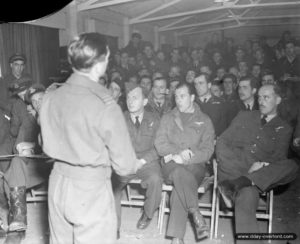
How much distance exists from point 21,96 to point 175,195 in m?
1.91

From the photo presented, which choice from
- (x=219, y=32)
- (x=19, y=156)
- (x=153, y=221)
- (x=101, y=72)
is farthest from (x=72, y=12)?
(x=219, y=32)

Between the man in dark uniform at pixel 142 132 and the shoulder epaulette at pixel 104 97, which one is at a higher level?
the shoulder epaulette at pixel 104 97

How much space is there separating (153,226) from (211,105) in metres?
1.47

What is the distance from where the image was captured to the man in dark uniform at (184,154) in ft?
A: 8.64

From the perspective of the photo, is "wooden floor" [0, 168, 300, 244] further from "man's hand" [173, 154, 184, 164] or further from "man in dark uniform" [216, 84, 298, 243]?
"man's hand" [173, 154, 184, 164]

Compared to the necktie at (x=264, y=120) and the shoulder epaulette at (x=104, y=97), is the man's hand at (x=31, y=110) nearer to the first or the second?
the shoulder epaulette at (x=104, y=97)

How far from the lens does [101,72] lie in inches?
64.9

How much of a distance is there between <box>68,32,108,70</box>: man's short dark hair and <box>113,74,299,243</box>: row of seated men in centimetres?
143

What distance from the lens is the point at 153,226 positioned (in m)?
3.00

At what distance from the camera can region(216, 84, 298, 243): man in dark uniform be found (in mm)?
2498

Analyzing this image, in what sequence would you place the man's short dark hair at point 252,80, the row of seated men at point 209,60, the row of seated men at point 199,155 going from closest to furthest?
the row of seated men at point 199,155, the man's short dark hair at point 252,80, the row of seated men at point 209,60

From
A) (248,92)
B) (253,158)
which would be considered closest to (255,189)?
(253,158)

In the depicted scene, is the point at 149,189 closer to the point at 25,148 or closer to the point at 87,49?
the point at 25,148

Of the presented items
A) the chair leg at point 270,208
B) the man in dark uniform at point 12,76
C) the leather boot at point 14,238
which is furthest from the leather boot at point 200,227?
the man in dark uniform at point 12,76
